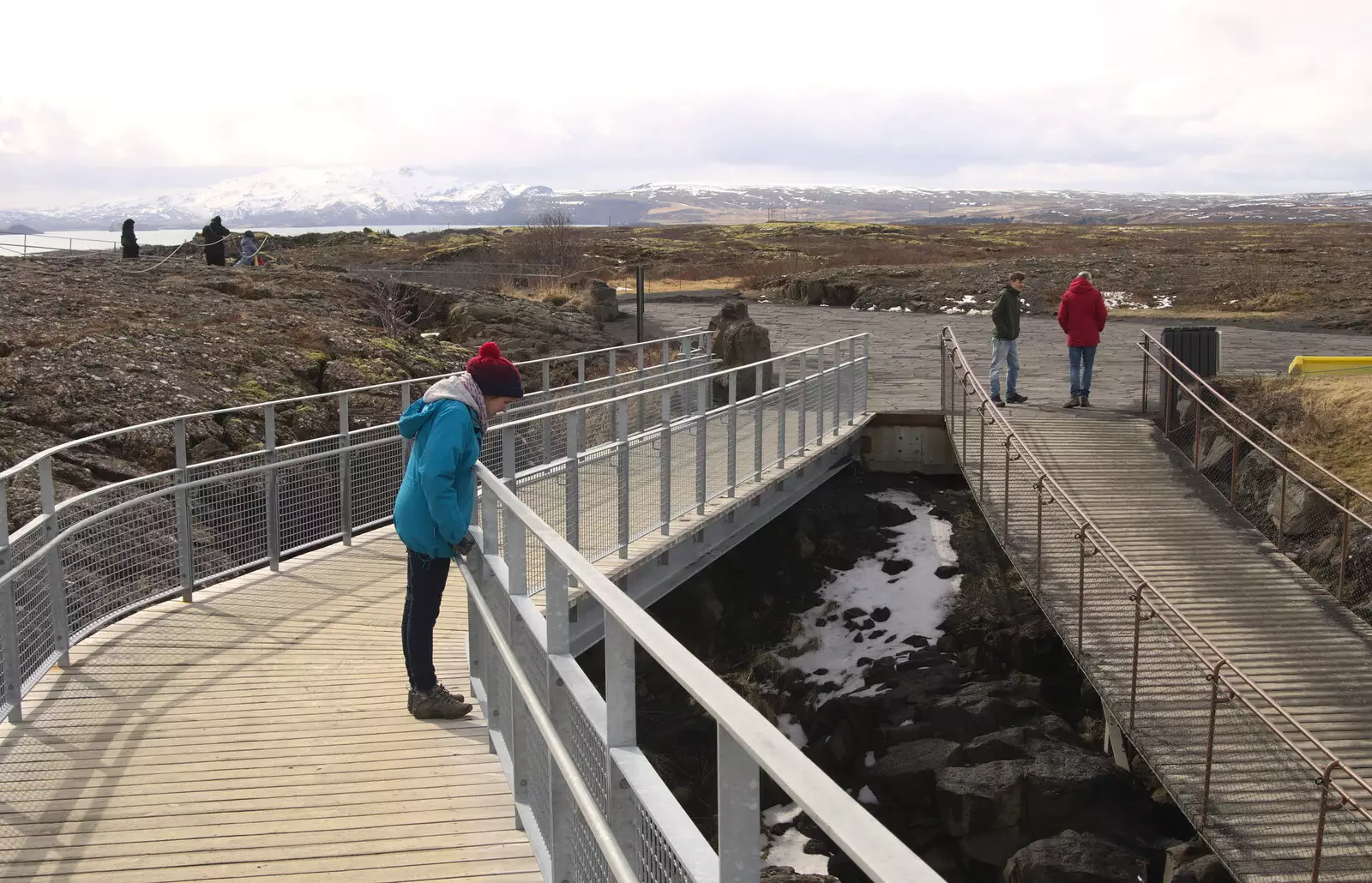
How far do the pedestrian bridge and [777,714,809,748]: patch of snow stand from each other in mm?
2107

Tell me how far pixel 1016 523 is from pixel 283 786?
8805 mm

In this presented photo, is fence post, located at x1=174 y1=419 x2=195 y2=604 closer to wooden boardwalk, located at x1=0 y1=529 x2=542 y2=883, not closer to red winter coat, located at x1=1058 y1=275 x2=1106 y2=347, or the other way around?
wooden boardwalk, located at x1=0 y1=529 x2=542 y2=883

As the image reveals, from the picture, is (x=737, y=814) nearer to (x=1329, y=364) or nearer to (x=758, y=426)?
(x=758, y=426)

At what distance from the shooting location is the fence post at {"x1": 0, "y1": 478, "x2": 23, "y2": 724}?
606 cm

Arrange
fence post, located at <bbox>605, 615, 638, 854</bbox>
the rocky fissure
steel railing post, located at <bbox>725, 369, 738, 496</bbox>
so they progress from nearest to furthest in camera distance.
Result: 1. fence post, located at <bbox>605, 615, 638, 854</bbox>
2. the rocky fissure
3. steel railing post, located at <bbox>725, 369, 738, 496</bbox>

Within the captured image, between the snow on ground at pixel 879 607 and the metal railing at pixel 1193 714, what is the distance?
255 centimetres

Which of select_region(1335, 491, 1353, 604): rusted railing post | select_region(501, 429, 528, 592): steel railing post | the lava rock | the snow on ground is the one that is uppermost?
select_region(501, 429, 528, 592): steel railing post

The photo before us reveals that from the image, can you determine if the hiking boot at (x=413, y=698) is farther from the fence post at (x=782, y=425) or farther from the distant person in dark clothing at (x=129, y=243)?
the distant person in dark clothing at (x=129, y=243)

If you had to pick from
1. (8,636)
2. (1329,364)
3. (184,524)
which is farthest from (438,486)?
(1329,364)

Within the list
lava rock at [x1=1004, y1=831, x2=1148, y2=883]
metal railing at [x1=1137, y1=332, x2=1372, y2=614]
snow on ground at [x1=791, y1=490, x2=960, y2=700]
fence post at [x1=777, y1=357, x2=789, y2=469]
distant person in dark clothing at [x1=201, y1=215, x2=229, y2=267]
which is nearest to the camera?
lava rock at [x1=1004, y1=831, x2=1148, y2=883]

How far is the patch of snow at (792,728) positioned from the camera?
12.9 metres

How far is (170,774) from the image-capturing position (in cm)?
562

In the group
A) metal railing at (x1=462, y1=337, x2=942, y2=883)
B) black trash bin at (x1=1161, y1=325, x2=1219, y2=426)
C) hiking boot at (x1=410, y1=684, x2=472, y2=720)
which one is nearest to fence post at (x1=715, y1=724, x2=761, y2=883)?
metal railing at (x1=462, y1=337, x2=942, y2=883)

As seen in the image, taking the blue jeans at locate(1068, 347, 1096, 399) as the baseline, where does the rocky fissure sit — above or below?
below
